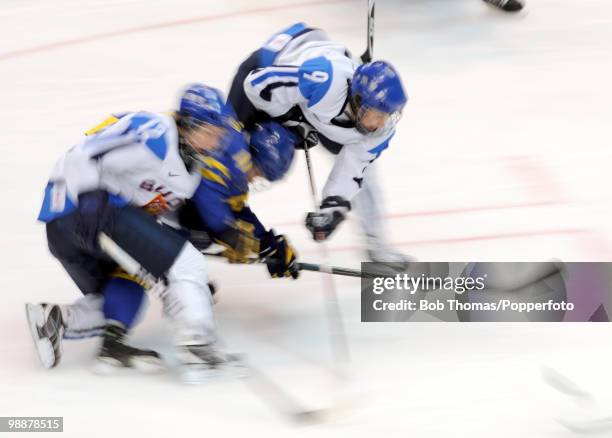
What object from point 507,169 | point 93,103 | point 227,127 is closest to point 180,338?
point 227,127

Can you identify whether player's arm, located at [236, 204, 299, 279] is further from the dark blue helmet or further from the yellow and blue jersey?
the dark blue helmet

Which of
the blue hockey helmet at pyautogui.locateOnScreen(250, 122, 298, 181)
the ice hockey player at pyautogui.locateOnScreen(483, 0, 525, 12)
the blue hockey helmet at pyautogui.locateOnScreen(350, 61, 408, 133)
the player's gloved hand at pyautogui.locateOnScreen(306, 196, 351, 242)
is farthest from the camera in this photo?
the ice hockey player at pyautogui.locateOnScreen(483, 0, 525, 12)

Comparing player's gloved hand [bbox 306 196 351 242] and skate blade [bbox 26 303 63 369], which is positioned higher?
player's gloved hand [bbox 306 196 351 242]

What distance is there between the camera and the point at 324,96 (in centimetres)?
399

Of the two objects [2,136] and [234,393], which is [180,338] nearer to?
[234,393]

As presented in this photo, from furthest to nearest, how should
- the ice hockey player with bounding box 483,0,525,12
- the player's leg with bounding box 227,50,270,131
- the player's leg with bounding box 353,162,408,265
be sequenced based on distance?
the ice hockey player with bounding box 483,0,525,12
the player's leg with bounding box 353,162,408,265
the player's leg with bounding box 227,50,270,131

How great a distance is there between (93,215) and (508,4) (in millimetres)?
4058

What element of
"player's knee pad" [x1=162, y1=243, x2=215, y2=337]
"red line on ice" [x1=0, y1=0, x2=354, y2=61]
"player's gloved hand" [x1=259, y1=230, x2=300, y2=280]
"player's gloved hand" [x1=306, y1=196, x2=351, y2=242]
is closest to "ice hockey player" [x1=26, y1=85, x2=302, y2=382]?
"player's knee pad" [x1=162, y1=243, x2=215, y2=337]

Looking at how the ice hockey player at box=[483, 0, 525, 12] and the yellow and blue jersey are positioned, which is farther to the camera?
the ice hockey player at box=[483, 0, 525, 12]

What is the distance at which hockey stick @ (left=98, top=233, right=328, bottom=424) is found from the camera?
3516 millimetres

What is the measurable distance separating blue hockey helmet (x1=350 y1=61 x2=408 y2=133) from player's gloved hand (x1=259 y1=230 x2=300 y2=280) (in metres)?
0.53

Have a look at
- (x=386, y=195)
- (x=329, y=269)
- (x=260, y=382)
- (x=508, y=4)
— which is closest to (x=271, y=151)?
(x=329, y=269)

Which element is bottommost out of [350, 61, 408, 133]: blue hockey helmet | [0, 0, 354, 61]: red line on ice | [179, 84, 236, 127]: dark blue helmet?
[179, 84, 236, 127]: dark blue helmet

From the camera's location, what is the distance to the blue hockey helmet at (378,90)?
3867mm
